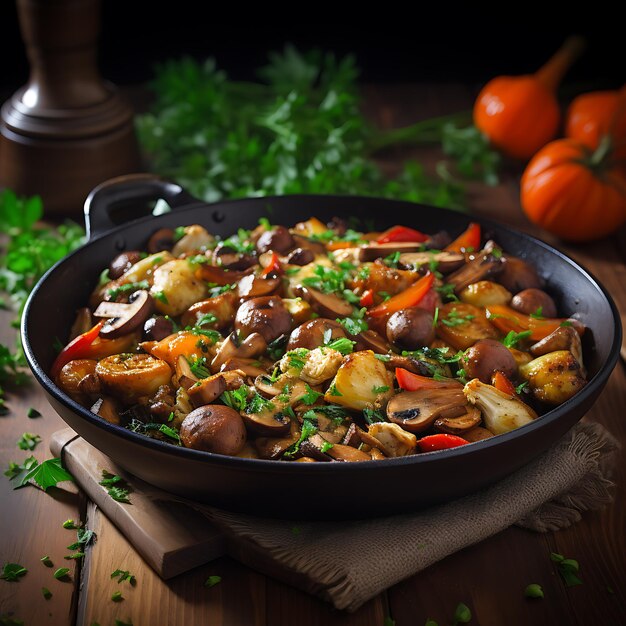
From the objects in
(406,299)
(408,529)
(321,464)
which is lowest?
(408,529)

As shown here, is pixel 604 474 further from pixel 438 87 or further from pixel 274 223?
pixel 438 87

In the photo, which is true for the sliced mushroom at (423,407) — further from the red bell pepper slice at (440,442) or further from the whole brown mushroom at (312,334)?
the whole brown mushroom at (312,334)

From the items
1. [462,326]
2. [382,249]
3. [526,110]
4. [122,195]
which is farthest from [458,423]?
[526,110]

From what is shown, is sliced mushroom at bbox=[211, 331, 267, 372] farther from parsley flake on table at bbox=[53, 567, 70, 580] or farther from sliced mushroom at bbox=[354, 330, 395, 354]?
parsley flake on table at bbox=[53, 567, 70, 580]

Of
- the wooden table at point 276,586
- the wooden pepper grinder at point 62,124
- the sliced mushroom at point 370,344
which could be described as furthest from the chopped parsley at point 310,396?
the wooden pepper grinder at point 62,124

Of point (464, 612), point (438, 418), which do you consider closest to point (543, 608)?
point (464, 612)

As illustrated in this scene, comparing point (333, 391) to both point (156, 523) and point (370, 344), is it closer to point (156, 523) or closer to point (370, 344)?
point (370, 344)
